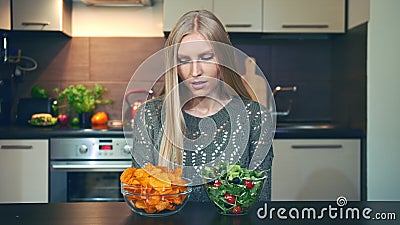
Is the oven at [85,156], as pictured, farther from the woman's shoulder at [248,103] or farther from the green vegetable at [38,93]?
the woman's shoulder at [248,103]

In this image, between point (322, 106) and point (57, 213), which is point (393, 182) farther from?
point (57, 213)

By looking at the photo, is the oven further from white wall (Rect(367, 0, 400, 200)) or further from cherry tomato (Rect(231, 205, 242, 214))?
cherry tomato (Rect(231, 205, 242, 214))

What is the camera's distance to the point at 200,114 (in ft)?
5.06

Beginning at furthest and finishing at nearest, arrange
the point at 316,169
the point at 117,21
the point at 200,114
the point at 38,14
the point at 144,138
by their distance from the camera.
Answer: the point at 117,21
the point at 38,14
the point at 316,169
the point at 200,114
the point at 144,138

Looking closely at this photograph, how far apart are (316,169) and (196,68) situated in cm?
166

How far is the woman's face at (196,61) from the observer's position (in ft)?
4.19

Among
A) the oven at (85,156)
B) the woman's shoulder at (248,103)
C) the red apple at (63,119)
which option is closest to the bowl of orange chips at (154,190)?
the woman's shoulder at (248,103)

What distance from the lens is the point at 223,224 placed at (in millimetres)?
1116

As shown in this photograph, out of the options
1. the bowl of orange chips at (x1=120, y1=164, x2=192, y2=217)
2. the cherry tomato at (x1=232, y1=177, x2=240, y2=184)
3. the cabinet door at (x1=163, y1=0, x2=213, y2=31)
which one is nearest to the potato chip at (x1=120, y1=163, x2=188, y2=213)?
the bowl of orange chips at (x1=120, y1=164, x2=192, y2=217)

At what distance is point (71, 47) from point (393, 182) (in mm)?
1979

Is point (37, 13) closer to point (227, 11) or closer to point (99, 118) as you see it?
→ point (99, 118)

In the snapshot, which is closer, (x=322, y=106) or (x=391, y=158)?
(x=391, y=158)

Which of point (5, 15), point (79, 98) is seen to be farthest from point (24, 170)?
point (5, 15)

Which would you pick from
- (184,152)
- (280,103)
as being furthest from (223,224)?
(280,103)
